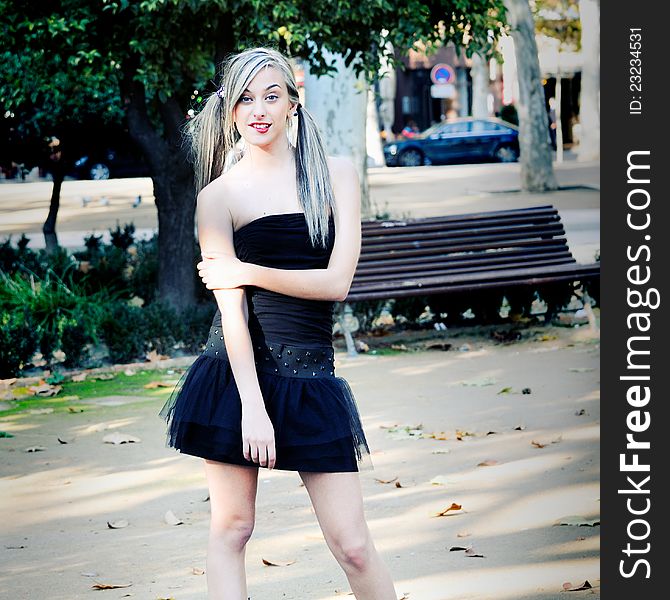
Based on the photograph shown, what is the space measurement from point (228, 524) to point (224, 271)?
2.32 feet

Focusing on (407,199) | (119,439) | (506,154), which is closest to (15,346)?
(119,439)

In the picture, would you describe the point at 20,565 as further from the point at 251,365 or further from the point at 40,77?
the point at 40,77

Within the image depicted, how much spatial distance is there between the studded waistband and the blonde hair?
0.30 meters

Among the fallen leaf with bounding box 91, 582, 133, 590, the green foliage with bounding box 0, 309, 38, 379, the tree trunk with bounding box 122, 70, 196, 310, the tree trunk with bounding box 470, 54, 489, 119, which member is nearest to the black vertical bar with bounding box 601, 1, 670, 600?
the fallen leaf with bounding box 91, 582, 133, 590

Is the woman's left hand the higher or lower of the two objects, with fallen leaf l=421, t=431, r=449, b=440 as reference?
higher

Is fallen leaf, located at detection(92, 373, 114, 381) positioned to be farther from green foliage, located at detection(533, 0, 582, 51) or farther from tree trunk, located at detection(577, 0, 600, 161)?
green foliage, located at detection(533, 0, 582, 51)

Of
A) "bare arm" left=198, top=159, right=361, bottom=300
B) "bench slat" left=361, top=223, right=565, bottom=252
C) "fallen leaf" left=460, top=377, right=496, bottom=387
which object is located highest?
"bare arm" left=198, top=159, right=361, bottom=300

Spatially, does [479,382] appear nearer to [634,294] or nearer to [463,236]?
[463,236]

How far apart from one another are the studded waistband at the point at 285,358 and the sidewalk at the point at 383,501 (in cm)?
134

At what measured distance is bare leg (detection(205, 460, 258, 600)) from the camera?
137 inches

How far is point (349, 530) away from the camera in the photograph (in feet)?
11.1

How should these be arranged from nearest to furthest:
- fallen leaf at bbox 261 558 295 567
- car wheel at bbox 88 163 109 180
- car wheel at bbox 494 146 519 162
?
fallen leaf at bbox 261 558 295 567 < car wheel at bbox 88 163 109 180 < car wheel at bbox 494 146 519 162

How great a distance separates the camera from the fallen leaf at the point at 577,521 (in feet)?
17.3

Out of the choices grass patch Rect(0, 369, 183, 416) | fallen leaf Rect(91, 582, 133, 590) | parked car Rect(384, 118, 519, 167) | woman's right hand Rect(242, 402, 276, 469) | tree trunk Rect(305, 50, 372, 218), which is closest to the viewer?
woman's right hand Rect(242, 402, 276, 469)
